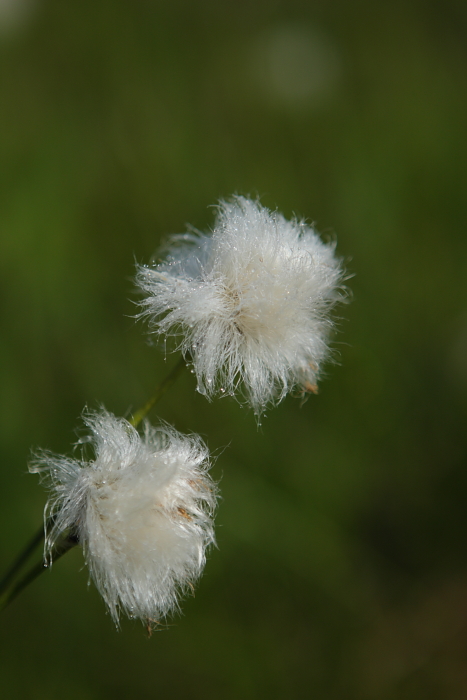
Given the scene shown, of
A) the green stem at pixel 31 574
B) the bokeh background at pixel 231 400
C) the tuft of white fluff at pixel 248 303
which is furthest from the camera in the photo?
the bokeh background at pixel 231 400

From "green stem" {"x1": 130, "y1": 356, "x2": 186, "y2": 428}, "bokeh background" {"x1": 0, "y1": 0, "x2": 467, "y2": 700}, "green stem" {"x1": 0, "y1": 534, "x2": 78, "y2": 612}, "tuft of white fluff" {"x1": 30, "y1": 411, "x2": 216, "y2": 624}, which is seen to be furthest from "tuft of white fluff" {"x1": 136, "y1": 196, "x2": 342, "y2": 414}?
"bokeh background" {"x1": 0, "y1": 0, "x2": 467, "y2": 700}

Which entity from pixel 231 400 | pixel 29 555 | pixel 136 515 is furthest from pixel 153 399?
pixel 231 400

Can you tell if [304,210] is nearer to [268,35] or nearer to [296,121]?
[296,121]

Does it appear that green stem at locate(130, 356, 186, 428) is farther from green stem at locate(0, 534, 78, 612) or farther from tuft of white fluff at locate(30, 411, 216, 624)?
green stem at locate(0, 534, 78, 612)

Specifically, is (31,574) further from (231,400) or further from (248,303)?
(231,400)

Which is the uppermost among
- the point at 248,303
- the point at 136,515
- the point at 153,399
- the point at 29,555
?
the point at 248,303

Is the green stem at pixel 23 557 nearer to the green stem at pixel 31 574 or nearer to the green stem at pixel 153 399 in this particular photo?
the green stem at pixel 31 574

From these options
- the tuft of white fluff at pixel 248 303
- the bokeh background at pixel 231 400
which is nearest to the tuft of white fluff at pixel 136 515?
the tuft of white fluff at pixel 248 303
